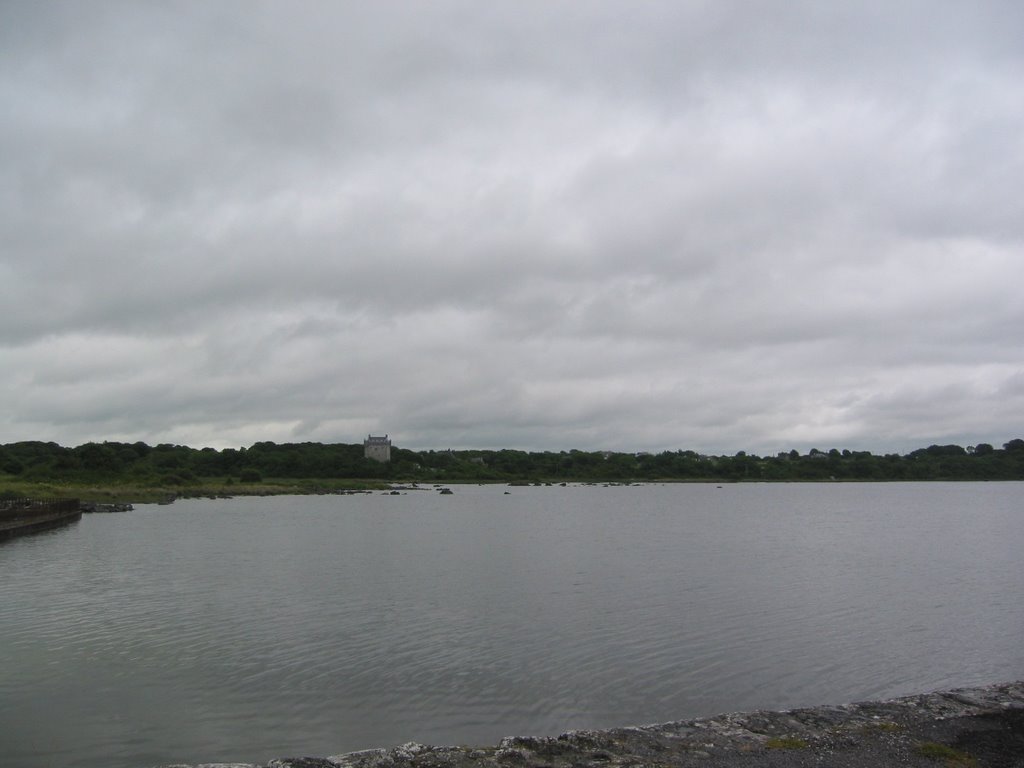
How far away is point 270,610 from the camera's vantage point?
80.3ft

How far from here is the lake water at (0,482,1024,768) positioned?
13.6 metres

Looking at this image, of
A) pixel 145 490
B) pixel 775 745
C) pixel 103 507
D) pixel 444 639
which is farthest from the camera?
pixel 145 490

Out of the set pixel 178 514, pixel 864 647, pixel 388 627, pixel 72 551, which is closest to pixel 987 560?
pixel 864 647

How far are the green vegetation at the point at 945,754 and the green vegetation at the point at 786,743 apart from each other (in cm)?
144

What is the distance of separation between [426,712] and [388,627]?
7.89 metres

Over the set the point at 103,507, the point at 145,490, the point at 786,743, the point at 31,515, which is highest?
the point at 31,515

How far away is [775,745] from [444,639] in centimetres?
1119

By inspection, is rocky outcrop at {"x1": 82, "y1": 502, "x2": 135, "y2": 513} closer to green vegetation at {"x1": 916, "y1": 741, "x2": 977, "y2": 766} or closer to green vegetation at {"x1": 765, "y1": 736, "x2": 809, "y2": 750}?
green vegetation at {"x1": 765, "y1": 736, "x2": 809, "y2": 750}

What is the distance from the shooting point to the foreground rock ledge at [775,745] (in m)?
9.86

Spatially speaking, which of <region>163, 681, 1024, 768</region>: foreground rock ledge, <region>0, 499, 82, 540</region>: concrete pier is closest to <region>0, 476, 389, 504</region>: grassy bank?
<region>0, 499, 82, 540</region>: concrete pier

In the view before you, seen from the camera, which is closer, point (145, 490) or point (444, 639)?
point (444, 639)

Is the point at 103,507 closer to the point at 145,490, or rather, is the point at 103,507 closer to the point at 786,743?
the point at 145,490

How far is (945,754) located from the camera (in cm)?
1004

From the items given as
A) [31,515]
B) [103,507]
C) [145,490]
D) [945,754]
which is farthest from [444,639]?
[145,490]
